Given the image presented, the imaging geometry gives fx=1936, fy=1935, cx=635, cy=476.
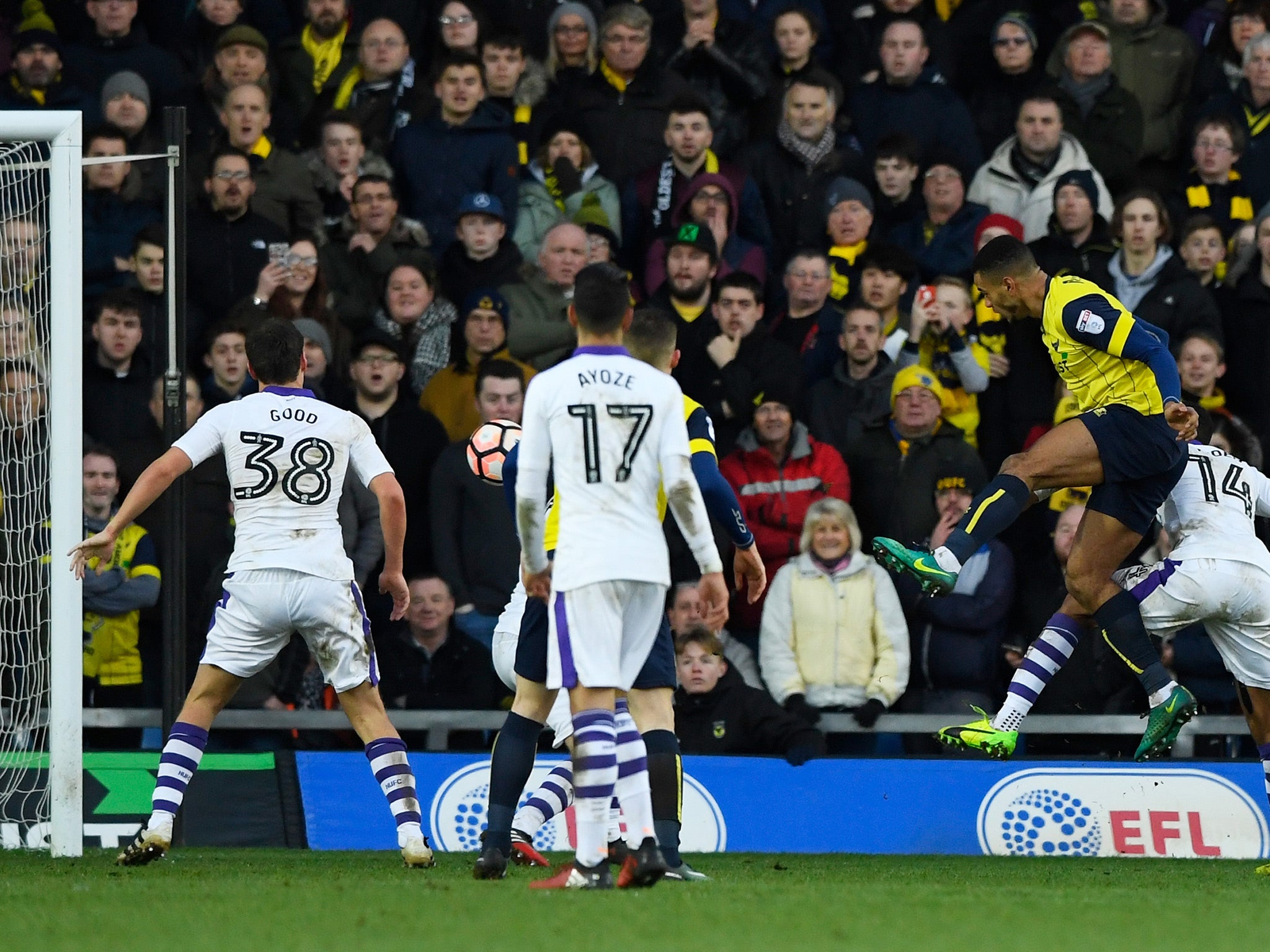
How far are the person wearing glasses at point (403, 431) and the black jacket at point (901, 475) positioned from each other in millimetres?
2563

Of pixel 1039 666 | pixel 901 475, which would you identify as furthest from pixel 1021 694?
pixel 901 475

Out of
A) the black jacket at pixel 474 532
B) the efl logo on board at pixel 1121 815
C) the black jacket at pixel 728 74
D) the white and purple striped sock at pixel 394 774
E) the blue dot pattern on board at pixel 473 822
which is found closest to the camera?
the white and purple striped sock at pixel 394 774

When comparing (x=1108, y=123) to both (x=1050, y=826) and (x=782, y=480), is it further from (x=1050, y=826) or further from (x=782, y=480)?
(x=1050, y=826)

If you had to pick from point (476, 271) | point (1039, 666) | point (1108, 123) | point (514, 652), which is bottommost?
point (1039, 666)

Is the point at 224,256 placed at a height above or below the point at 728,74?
below

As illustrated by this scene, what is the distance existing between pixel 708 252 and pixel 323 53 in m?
3.56

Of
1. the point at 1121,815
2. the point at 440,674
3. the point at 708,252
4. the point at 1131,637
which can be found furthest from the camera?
the point at 708,252

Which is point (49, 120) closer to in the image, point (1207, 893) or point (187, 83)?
point (187, 83)

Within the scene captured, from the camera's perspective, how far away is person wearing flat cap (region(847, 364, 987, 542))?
11.5m

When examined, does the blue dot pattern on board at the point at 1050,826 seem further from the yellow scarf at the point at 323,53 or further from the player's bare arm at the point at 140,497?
the yellow scarf at the point at 323,53

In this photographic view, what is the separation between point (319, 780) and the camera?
10930 mm

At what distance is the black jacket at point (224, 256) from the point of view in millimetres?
12461

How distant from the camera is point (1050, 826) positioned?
34.9 ft

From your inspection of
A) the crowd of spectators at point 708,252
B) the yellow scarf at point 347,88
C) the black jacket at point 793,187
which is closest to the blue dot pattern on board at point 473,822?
the crowd of spectators at point 708,252
